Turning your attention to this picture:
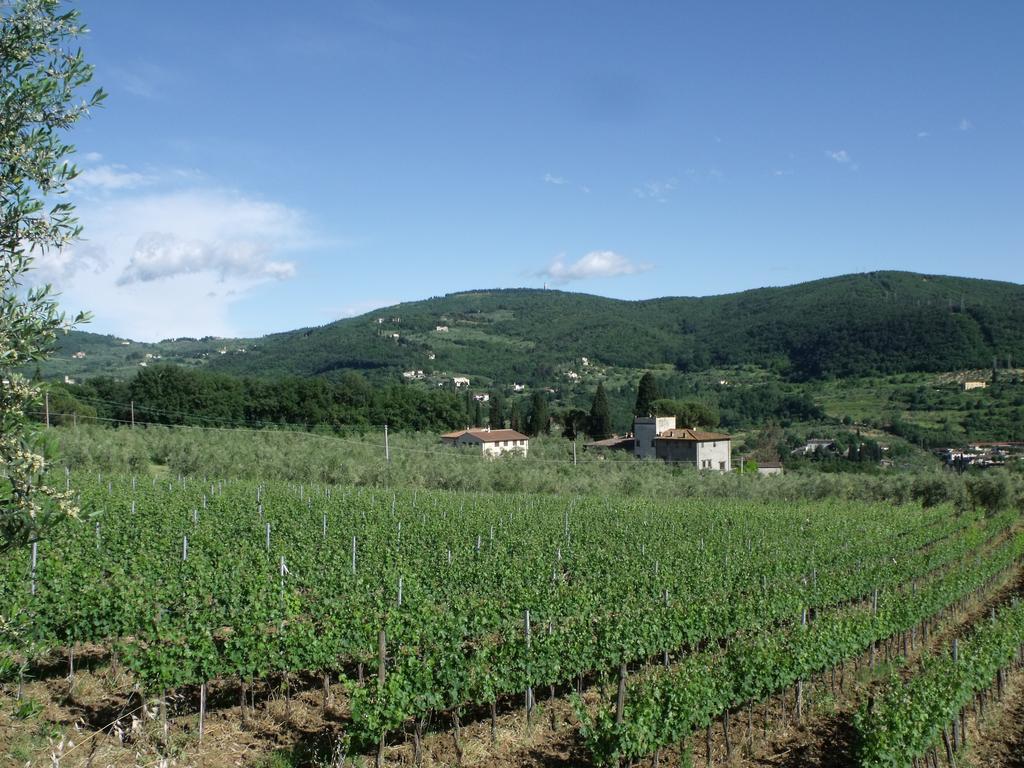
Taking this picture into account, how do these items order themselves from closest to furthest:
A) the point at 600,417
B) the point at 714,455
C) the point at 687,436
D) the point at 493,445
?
the point at 687,436 → the point at 714,455 → the point at 493,445 → the point at 600,417

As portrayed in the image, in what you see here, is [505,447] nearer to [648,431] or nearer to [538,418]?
[538,418]

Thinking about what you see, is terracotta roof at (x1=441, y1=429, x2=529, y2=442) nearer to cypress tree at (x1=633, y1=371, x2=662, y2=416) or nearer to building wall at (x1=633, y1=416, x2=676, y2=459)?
building wall at (x1=633, y1=416, x2=676, y2=459)

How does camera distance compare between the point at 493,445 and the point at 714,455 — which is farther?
the point at 493,445

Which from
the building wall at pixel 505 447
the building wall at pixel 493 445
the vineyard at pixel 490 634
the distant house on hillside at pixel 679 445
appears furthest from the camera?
the building wall at pixel 493 445

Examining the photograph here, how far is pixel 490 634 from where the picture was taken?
45.0 ft

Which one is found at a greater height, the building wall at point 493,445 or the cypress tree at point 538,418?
the cypress tree at point 538,418

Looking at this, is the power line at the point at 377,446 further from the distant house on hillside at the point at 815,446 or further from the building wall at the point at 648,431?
the distant house on hillside at the point at 815,446

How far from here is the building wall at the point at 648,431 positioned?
60.8 m

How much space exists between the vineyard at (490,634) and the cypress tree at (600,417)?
49.2 meters

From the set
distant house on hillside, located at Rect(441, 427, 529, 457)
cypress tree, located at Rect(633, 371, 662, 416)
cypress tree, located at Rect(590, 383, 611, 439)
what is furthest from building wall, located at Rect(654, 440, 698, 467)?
cypress tree, located at Rect(590, 383, 611, 439)

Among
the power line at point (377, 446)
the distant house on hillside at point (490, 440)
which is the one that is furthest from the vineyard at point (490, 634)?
the distant house on hillside at point (490, 440)

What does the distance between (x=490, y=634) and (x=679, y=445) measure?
46704mm

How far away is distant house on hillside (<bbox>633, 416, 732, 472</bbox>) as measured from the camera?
57.2m

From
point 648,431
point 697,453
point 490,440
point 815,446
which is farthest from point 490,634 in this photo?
point 815,446
